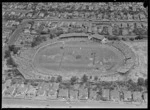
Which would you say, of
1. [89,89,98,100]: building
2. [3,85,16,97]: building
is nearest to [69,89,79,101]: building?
[89,89,98,100]: building

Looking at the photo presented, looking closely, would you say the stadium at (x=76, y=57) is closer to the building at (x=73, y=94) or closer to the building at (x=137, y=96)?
the building at (x=73, y=94)

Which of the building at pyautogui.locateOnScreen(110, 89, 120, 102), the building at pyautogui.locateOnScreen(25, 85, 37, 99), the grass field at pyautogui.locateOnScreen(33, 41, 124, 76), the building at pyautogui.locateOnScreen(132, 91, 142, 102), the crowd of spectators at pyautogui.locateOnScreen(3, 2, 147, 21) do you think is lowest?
the crowd of spectators at pyautogui.locateOnScreen(3, 2, 147, 21)

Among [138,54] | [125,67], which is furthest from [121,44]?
[125,67]

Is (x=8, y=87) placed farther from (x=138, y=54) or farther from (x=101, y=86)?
(x=138, y=54)

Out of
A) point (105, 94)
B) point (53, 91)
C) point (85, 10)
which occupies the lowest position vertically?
point (85, 10)

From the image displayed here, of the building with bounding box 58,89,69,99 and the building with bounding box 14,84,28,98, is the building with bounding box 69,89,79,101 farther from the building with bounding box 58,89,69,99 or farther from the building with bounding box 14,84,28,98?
the building with bounding box 14,84,28,98

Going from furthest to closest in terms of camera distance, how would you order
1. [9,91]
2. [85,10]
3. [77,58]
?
[85,10]
[77,58]
[9,91]

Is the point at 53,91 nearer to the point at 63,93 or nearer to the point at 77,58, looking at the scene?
the point at 63,93

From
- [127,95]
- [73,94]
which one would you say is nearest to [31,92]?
[73,94]

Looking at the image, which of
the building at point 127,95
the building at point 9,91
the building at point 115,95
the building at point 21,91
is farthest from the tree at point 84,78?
the building at point 9,91
